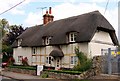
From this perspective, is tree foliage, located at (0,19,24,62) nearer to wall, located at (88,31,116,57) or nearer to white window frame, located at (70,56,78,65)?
white window frame, located at (70,56,78,65)

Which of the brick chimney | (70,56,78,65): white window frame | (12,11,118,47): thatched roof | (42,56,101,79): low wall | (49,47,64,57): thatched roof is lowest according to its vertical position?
(42,56,101,79): low wall

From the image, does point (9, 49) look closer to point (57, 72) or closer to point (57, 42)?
point (57, 42)

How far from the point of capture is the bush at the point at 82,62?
2369cm

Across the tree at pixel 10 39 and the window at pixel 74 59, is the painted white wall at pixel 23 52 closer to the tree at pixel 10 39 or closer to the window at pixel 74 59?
the tree at pixel 10 39

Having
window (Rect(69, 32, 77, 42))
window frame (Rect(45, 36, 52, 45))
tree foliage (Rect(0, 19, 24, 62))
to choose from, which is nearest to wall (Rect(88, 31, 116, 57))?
window (Rect(69, 32, 77, 42))

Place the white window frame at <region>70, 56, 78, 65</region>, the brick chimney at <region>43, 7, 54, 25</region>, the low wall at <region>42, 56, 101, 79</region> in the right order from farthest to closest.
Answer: the brick chimney at <region>43, 7, 54, 25</region>
the white window frame at <region>70, 56, 78, 65</region>
the low wall at <region>42, 56, 101, 79</region>

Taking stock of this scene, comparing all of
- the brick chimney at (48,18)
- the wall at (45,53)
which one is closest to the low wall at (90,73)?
the wall at (45,53)

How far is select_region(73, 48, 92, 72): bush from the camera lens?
23694 mm

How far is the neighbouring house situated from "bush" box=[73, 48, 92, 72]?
1.16 m

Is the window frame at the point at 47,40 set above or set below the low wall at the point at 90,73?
above

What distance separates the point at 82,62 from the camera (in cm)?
2508

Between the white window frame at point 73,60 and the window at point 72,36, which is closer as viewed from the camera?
the white window frame at point 73,60

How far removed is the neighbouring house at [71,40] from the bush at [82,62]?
116 cm

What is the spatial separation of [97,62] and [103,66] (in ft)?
2.67
